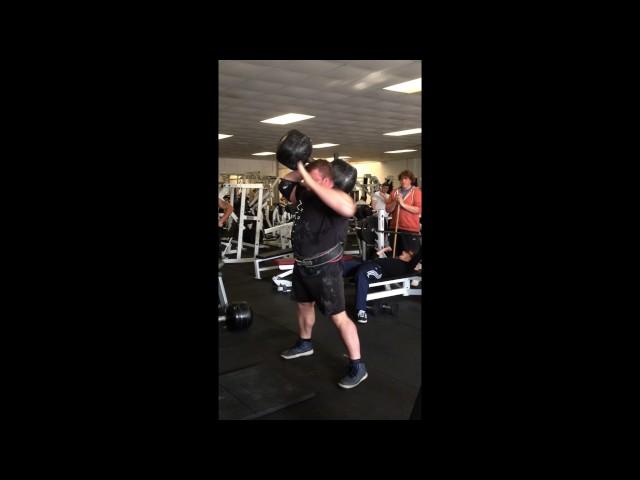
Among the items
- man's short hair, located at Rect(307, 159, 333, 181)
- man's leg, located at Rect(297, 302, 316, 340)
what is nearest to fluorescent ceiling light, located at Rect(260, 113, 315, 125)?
man's short hair, located at Rect(307, 159, 333, 181)

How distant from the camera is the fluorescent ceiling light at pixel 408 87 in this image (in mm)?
4453

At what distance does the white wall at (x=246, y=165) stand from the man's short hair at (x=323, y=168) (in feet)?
38.3

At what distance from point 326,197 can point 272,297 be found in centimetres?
195

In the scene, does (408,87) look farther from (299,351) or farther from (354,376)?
(354,376)

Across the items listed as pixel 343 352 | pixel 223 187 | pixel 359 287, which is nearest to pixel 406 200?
pixel 359 287

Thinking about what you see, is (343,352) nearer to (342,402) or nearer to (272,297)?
(342,402)

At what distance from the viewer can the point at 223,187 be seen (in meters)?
5.80

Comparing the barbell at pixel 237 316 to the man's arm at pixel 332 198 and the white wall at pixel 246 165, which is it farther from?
the white wall at pixel 246 165

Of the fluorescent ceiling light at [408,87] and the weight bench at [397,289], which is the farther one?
the fluorescent ceiling light at [408,87]

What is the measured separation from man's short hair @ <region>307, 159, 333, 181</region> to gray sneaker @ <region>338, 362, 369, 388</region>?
0.83 m

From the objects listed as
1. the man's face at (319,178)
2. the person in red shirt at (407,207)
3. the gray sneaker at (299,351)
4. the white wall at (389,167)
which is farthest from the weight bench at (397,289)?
the white wall at (389,167)

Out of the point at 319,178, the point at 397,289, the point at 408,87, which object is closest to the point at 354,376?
the point at 319,178

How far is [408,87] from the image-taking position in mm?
4648

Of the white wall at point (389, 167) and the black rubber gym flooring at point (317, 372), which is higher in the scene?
the white wall at point (389, 167)
